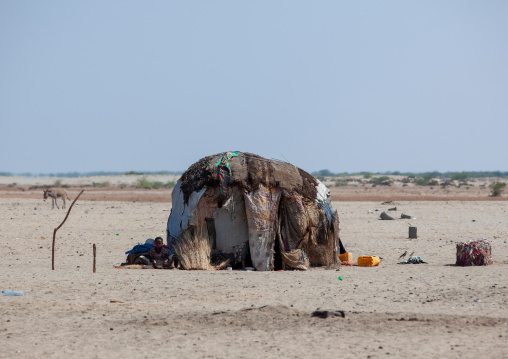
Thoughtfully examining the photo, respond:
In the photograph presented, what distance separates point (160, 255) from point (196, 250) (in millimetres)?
1042

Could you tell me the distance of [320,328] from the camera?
385 inches

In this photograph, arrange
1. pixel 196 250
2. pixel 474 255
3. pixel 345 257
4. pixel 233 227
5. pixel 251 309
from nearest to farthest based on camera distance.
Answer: pixel 251 309 < pixel 196 250 < pixel 233 227 < pixel 474 255 < pixel 345 257

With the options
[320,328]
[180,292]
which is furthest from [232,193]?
[320,328]

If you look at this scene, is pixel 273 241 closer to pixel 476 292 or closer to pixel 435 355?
pixel 476 292

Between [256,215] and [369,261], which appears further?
[369,261]

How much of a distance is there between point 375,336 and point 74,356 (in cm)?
391

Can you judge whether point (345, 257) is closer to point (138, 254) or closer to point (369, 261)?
point (369, 261)

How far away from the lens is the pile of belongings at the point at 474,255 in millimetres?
15875

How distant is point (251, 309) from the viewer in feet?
35.7

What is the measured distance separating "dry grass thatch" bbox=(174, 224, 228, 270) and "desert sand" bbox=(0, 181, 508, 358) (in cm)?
48

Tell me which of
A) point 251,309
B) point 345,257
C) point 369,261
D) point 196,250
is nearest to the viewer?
point 251,309

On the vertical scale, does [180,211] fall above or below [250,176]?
below

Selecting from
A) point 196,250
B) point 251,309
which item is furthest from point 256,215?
point 251,309

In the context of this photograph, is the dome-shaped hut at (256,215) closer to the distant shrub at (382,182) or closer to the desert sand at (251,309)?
the desert sand at (251,309)
